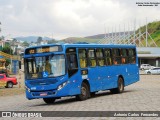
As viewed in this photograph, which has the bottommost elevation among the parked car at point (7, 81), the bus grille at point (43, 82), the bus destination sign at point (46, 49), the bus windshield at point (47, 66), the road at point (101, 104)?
the parked car at point (7, 81)

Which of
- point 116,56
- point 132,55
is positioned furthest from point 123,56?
point 132,55

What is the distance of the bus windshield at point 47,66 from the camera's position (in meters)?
21.0

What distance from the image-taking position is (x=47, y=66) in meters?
21.2

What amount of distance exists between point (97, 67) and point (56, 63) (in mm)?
4049

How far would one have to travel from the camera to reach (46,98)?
23.0m

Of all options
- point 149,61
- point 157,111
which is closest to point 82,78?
point 157,111

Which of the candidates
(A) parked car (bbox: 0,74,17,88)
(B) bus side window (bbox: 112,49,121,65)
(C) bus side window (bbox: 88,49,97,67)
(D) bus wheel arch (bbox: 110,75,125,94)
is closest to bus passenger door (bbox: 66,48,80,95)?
(C) bus side window (bbox: 88,49,97,67)

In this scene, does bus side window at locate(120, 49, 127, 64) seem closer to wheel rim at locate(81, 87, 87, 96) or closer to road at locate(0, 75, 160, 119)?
road at locate(0, 75, 160, 119)

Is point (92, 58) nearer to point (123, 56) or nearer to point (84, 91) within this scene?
point (84, 91)

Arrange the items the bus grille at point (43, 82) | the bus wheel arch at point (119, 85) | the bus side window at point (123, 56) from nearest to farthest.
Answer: the bus grille at point (43, 82), the bus wheel arch at point (119, 85), the bus side window at point (123, 56)

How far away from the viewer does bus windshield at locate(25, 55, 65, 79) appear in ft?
69.1

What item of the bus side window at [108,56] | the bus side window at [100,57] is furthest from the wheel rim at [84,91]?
the bus side window at [108,56]

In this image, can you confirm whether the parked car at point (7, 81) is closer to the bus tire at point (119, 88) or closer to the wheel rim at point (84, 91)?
the bus tire at point (119, 88)

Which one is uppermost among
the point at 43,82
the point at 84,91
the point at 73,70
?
the point at 73,70
